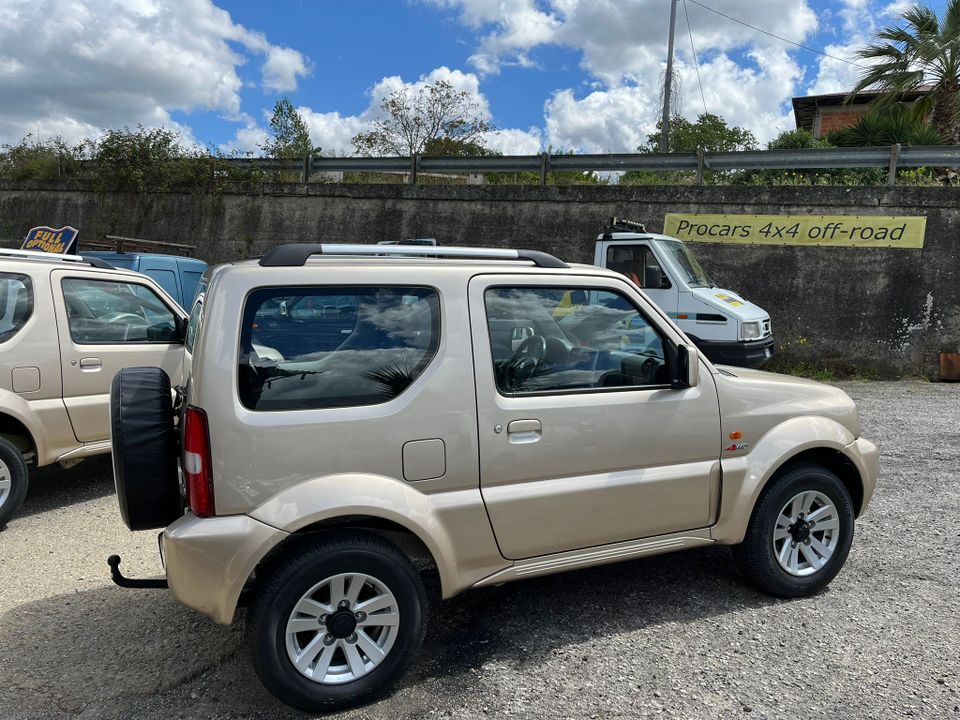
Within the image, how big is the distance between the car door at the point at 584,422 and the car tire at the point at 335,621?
500 mm

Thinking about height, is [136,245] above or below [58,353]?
above

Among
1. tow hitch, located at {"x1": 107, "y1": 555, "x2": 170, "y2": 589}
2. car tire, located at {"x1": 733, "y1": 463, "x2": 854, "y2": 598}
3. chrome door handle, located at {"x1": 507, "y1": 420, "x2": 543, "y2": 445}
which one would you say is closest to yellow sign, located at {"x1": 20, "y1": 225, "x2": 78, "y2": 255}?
tow hitch, located at {"x1": 107, "y1": 555, "x2": 170, "y2": 589}

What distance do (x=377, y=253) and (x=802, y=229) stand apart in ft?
33.3

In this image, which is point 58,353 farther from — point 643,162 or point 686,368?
point 643,162

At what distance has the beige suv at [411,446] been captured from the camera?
2564mm

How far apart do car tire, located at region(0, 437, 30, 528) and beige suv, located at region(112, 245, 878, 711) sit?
7.73ft

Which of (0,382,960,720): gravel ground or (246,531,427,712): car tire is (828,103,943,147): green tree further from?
(246,531,427,712): car tire

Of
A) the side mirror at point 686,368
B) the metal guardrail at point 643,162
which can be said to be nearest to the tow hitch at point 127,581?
the side mirror at point 686,368

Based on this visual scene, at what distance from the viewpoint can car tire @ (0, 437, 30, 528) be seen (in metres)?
4.53

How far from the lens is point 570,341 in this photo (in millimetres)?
3232

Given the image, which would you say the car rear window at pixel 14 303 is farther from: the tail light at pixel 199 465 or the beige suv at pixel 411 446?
the tail light at pixel 199 465

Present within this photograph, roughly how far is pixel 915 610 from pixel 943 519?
1551 millimetres

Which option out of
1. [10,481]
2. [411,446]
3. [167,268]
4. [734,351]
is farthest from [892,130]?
[10,481]

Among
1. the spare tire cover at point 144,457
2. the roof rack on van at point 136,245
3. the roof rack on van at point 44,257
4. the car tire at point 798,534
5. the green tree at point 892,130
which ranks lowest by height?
the car tire at point 798,534
